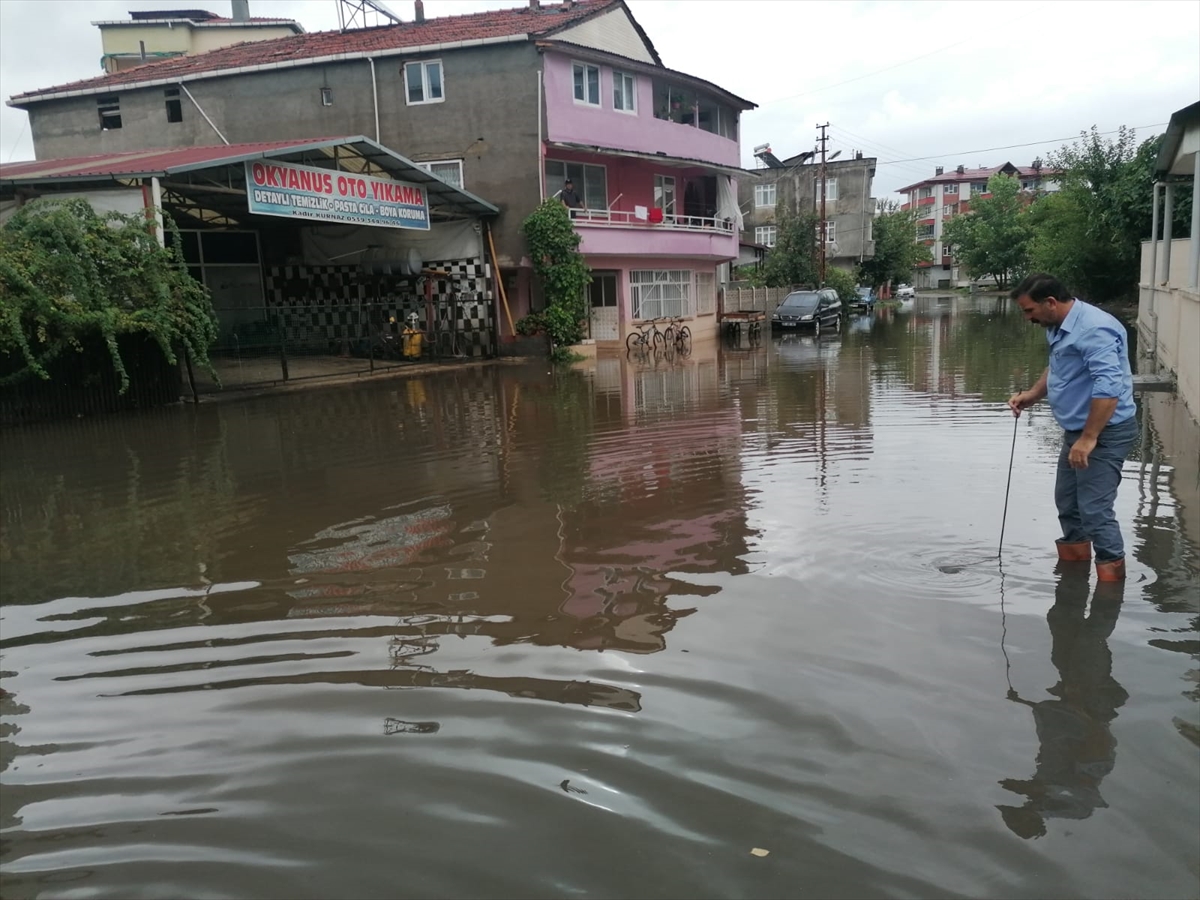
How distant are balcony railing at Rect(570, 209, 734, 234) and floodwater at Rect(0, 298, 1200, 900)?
58.6 ft

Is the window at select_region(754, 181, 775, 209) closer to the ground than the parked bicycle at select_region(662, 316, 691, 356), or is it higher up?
higher up

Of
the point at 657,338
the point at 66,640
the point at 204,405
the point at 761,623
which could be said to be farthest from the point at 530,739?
the point at 657,338

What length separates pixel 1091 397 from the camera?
496cm

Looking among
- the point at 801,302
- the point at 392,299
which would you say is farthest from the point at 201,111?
the point at 801,302

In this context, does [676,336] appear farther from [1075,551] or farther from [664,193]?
[1075,551]

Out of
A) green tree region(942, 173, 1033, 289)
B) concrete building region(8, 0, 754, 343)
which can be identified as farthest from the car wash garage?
green tree region(942, 173, 1033, 289)

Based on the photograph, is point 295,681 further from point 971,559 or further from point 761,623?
point 971,559

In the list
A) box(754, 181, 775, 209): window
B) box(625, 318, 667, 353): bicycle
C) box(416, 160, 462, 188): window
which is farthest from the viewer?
box(754, 181, 775, 209): window

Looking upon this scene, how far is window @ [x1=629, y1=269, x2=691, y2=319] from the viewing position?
29.2 metres

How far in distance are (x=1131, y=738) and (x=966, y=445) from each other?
6.59 meters

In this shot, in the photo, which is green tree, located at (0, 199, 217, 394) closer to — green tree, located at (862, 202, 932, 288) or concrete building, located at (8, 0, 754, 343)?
concrete building, located at (8, 0, 754, 343)

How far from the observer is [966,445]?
386 inches

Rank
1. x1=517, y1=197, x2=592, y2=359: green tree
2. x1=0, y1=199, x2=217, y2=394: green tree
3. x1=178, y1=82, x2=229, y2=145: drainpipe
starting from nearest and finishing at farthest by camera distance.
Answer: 1. x1=0, y1=199, x2=217, y2=394: green tree
2. x1=517, y1=197, x2=592, y2=359: green tree
3. x1=178, y1=82, x2=229, y2=145: drainpipe

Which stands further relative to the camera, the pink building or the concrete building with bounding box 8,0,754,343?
the pink building
